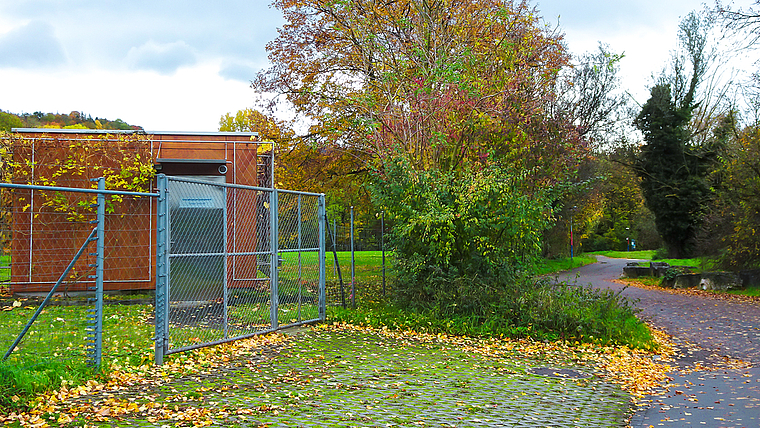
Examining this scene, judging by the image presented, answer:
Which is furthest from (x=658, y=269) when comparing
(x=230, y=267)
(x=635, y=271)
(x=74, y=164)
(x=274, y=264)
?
(x=74, y=164)

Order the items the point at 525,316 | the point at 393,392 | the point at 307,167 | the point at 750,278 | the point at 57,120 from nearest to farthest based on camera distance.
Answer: the point at 393,392 → the point at 525,316 → the point at 750,278 → the point at 307,167 → the point at 57,120

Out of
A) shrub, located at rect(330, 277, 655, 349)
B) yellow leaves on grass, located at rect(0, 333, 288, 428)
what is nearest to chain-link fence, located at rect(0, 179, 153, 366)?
yellow leaves on grass, located at rect(0, 333, 288, 428)

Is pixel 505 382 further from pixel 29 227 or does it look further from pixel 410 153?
pixel 29 227

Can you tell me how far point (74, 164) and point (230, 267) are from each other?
4.31 m

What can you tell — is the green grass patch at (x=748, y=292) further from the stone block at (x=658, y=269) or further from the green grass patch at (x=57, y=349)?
the green grass patch at (x=57, y=349)

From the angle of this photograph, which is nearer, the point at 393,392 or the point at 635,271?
the point at 393,392

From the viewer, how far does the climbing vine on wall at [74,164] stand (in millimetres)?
13062

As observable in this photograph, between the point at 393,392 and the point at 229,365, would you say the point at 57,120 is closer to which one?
the point at 229,365

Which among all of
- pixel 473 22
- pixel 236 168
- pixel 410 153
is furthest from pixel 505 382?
pixel 473 22

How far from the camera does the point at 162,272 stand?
279 inches

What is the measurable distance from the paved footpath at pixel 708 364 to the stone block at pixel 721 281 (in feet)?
6.21

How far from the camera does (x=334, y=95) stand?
627 inches

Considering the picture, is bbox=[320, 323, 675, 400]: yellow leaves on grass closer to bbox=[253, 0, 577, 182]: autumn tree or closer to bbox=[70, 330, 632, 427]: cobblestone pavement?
bbox=[70, 330, 632, 427]: cobblestone pavement

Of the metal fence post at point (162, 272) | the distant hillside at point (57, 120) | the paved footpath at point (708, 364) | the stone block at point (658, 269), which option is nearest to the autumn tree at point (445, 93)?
the paved footpath at point (708, 364)
